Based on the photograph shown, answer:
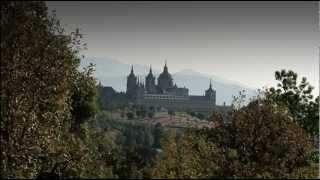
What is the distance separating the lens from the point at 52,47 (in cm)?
2800

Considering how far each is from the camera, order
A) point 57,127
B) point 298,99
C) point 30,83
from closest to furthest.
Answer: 1. point 30,83
2. point 57,127
3. point 298,99

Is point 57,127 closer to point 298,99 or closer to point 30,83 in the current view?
point 30,83

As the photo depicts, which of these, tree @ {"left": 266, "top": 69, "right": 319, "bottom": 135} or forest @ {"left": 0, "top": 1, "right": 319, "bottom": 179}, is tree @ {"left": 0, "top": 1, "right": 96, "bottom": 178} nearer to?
forest @ {"left": 0, "top": 1, "right": 319, "bottom": 179}

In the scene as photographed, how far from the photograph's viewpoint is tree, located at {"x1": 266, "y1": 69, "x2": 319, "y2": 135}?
3503 cm

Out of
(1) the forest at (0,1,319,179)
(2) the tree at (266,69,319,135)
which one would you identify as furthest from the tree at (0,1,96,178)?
(2) the tree at (266,69,319,135)

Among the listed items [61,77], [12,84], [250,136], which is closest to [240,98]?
[250,136]

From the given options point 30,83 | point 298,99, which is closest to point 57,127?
point 30,83

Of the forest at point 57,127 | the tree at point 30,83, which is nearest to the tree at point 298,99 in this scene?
the forest at point 57,127

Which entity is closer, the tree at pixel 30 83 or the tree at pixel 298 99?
the tree at pixel 30 83

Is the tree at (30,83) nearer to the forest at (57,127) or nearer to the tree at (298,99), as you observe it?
the forest at (57,127)

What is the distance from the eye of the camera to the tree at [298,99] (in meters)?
35.0

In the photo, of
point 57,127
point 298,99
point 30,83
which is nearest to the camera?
point 30,83

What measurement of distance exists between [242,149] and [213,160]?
144 centimetres

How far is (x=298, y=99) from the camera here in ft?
119
